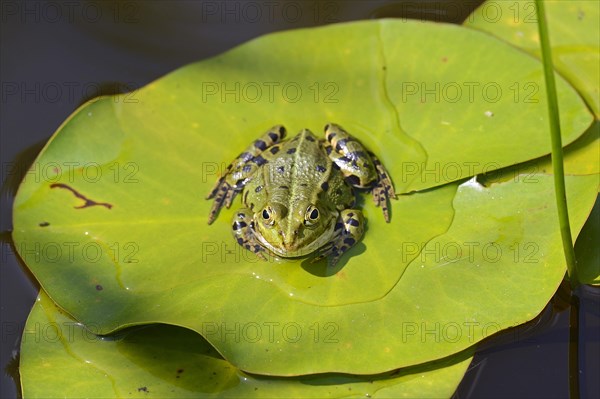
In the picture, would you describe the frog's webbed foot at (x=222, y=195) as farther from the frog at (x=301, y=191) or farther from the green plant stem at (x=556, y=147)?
the green plant stem at (x=556, y=147)

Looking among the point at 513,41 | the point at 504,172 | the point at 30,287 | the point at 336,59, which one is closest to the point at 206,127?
the point at 336,59

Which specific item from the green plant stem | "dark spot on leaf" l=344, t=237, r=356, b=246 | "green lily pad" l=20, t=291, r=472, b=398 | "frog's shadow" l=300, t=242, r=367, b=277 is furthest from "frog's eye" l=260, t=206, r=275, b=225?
the green plant stem

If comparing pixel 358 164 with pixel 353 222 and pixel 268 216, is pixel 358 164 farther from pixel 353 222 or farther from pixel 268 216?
pixel 268 216

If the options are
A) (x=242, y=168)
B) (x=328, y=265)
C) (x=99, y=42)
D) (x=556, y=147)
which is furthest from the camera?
(x=99, y=42)

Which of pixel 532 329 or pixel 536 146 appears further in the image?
pixel 536 146

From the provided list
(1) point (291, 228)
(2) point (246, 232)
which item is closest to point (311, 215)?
(1) point (291, 228)

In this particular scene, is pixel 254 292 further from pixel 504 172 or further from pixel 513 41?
pixel 513 41
